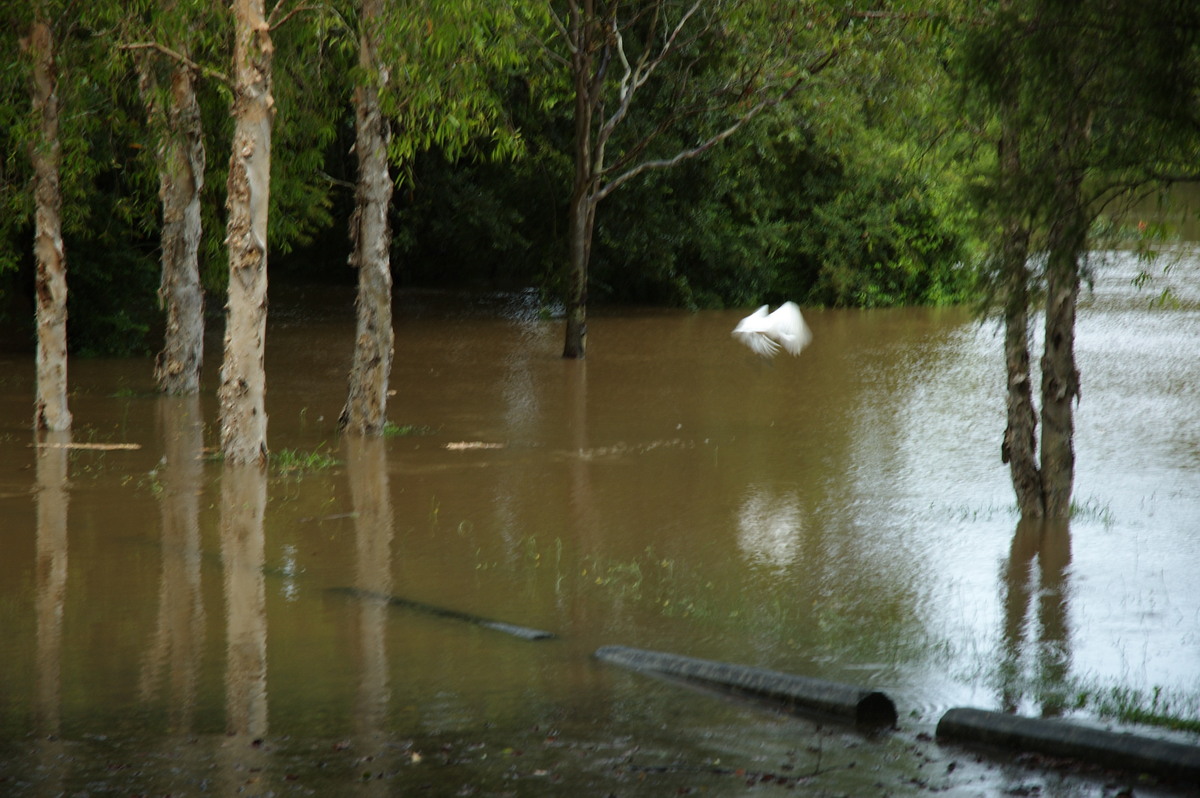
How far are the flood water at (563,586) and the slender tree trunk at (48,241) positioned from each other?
2.21ft

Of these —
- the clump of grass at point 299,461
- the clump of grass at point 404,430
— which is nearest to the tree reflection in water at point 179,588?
the clump of grass at point 299,461

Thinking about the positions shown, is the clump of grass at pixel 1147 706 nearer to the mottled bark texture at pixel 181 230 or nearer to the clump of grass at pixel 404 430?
the clump of grass at pixel 404 430

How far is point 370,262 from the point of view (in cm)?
1483

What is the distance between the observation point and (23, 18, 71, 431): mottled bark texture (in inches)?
564

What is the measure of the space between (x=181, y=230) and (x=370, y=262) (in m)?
4.50

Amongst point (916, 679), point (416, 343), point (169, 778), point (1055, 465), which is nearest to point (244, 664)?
point (169, 778)

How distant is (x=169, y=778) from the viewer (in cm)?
545

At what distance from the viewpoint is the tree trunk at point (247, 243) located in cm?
1274

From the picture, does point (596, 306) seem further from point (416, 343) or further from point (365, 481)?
point (365, 481)

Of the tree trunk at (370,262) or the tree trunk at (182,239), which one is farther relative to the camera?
the tree trunk at (182,239)

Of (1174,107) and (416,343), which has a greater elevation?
(1174,107)

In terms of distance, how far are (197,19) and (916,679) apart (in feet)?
35.9

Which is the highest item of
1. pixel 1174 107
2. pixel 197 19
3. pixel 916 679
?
pixel 197 19

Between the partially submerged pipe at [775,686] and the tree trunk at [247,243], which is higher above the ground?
the tree trunk at [247,243]
